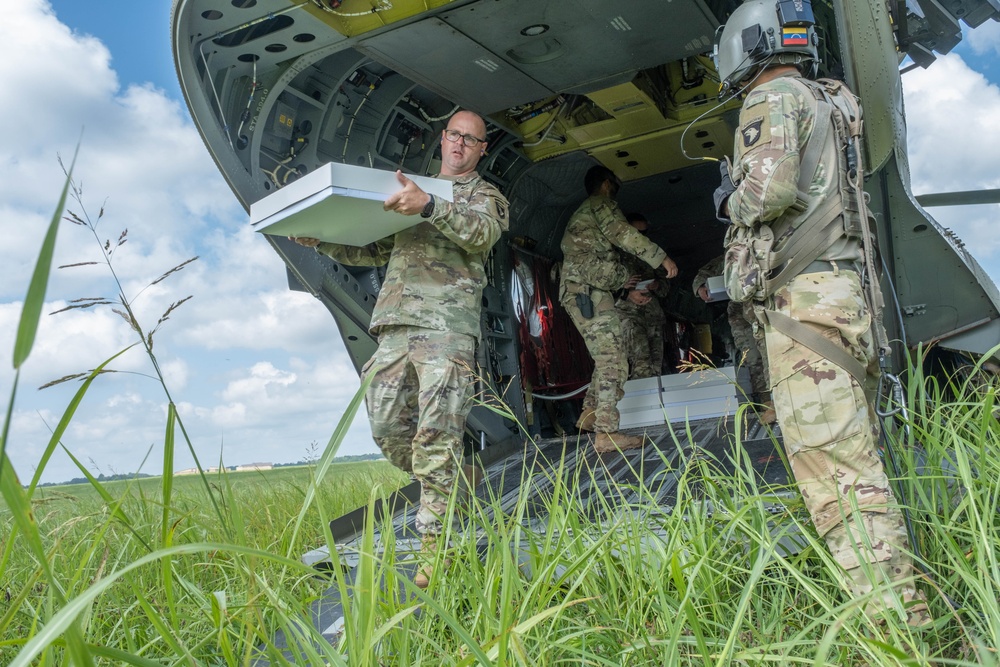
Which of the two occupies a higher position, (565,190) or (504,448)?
(565,190)

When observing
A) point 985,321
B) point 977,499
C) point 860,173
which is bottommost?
point 977,499

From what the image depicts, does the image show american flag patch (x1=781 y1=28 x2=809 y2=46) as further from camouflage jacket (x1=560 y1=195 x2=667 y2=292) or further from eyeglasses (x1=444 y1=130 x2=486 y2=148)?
camouflage jacket (x1=560 y1=195 x2=667 y2=292)

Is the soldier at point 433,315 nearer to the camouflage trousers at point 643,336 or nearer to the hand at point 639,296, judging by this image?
the hand at point 639,296

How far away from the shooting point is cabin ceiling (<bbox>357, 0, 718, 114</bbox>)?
370 centimetres

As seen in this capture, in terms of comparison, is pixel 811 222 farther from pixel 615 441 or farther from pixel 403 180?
pixel 615 441

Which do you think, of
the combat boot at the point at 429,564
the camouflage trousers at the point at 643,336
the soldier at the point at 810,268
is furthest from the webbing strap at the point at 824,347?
the camouflage trousers at the point at 643,336

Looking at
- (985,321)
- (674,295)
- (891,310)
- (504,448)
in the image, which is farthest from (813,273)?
(674,295)

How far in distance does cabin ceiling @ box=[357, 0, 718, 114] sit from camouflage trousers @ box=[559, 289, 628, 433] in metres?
1.45

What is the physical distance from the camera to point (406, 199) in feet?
9.71

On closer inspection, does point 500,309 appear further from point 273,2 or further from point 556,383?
point 273,2

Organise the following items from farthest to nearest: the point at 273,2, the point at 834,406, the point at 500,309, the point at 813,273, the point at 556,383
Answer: the point at 556,383, the point at 500,309, the point at 273,2, the point at 813,273, the point at 834,406

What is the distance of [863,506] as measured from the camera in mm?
2174

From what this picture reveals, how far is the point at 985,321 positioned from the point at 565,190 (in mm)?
2952

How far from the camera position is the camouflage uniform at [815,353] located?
220 centimetres
